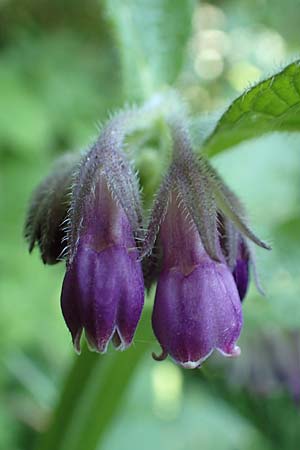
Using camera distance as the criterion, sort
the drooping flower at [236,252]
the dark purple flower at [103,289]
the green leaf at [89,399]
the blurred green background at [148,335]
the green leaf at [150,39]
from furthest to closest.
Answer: the blurred green background at [148,335]
the green leaf at [150,39]
the green leaf at [89,399]
the drooping flower at [236,252]
the dark purple flower at [103,289]

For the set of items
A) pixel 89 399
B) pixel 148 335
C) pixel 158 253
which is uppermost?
pixel 158 253

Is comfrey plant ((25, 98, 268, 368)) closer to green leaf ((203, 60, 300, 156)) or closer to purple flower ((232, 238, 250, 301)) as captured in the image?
purple flower ((232, 238, 250, 301))

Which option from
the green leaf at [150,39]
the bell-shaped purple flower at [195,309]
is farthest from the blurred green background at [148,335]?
the bell-shaped purple flower at [195,309]

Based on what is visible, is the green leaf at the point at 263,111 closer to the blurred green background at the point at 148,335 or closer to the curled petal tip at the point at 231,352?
the blurred green background at the point at 148,335

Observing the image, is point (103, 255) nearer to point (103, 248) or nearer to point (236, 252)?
point (103, 248)

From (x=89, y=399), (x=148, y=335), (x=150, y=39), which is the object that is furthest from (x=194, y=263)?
(x=150, y=39)

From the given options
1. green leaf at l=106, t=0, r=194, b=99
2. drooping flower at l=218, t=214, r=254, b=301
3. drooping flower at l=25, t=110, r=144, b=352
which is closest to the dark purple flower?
drooping flower at l=25, t=110, r=144, b=352

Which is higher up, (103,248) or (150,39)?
(150,39)

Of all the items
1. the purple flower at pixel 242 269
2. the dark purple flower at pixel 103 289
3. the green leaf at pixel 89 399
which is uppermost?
the dark purple flower at pixel 103 289
